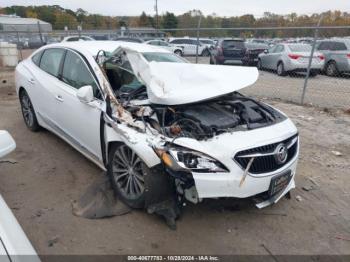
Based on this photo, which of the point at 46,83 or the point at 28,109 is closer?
the point at 46,83

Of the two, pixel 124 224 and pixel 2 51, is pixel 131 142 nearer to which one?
pixel 124 224

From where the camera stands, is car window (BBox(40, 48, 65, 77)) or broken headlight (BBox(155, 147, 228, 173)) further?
car window (BBox(40, 48, 65, 77))

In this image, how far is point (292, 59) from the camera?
40.8 ft

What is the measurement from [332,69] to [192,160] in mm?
12553

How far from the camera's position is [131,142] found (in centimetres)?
291

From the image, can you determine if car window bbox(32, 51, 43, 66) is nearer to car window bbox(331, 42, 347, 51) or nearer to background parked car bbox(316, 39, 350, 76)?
background parked car bbox(316, 39, 350, 76)

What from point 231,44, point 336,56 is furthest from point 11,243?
point 231,44

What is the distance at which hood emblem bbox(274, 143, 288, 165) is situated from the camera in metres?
2.95

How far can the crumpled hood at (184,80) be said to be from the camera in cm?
324

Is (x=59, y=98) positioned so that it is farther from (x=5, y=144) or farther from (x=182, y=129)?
(x=5, y=144)

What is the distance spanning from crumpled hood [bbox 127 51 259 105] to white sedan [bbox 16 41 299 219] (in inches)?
0.4

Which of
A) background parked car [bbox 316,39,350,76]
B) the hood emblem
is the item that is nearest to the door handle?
the hood emblem

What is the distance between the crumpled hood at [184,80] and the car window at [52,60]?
1.37 m

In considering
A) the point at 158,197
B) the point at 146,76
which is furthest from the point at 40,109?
the point at 158,197
